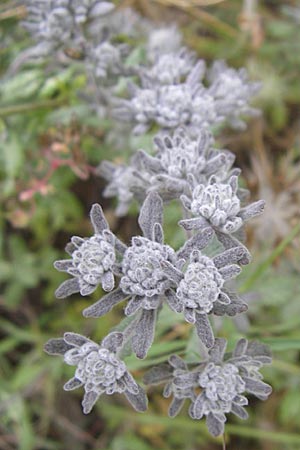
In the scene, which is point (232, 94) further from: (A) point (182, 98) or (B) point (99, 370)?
(B) point (99, 370)

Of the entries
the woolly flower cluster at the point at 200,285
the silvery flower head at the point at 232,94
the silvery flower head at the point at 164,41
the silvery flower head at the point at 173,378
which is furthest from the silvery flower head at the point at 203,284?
the silvery flower head at the point at 164,41

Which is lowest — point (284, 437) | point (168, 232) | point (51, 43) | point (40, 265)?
point (284, 437)

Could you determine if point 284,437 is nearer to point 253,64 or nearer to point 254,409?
point 254,409

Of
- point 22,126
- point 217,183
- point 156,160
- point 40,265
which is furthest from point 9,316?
point 217,183

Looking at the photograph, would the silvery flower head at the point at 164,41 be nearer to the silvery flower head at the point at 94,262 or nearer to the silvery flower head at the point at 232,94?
the silvery flower head at the point at 232,94

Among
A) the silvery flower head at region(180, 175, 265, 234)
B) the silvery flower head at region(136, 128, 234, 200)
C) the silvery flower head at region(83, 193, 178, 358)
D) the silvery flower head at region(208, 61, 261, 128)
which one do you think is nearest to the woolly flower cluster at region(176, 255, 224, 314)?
the silvery flower head at region(83, 193, 178, 358)

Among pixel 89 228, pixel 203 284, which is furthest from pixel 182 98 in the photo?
pixel 89 228

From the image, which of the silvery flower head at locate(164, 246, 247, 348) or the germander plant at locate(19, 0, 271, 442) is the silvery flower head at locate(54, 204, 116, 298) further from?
the silvery flower head at locate(164, 246, 247, 348)
